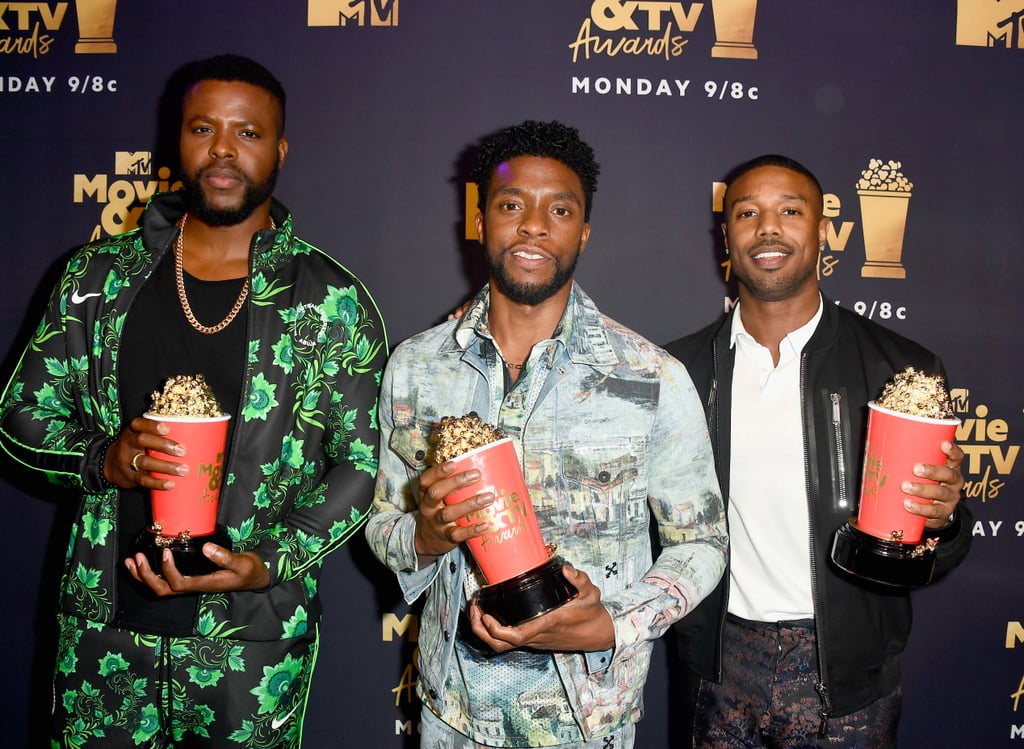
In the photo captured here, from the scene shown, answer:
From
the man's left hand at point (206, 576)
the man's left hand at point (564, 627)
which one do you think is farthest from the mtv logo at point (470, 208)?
the man's left hand at point (564, 627)

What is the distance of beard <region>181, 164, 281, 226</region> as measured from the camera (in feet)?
6.10

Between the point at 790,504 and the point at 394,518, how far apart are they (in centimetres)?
105

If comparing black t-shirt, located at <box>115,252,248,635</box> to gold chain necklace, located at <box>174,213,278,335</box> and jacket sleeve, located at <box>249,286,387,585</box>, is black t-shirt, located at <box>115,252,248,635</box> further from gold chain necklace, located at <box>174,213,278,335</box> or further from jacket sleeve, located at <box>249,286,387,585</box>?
jacket sleeve, located at <box>249,286,387,585</box>

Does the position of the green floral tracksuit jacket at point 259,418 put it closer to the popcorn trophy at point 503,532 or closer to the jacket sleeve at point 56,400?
the jacket sleeve at point 56,400

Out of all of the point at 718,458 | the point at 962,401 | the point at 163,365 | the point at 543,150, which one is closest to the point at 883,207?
the point at 962,401

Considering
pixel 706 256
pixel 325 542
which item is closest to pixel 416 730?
pixel 325 542

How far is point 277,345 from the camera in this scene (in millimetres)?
1809

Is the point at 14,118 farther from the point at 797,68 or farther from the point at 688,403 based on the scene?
the point at 797,68

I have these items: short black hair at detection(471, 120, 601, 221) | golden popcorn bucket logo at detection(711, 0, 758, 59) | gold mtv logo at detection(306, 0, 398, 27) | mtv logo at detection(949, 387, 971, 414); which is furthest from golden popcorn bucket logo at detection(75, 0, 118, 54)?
mtv logo at detection(949, 387, 971, 414)

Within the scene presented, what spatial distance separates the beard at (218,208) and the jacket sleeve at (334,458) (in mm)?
322

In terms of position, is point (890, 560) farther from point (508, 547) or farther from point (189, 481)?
point (189, 481)

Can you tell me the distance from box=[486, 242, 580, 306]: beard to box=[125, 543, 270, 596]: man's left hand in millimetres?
817

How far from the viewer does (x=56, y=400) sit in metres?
1.88

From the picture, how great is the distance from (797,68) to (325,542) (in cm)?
231
